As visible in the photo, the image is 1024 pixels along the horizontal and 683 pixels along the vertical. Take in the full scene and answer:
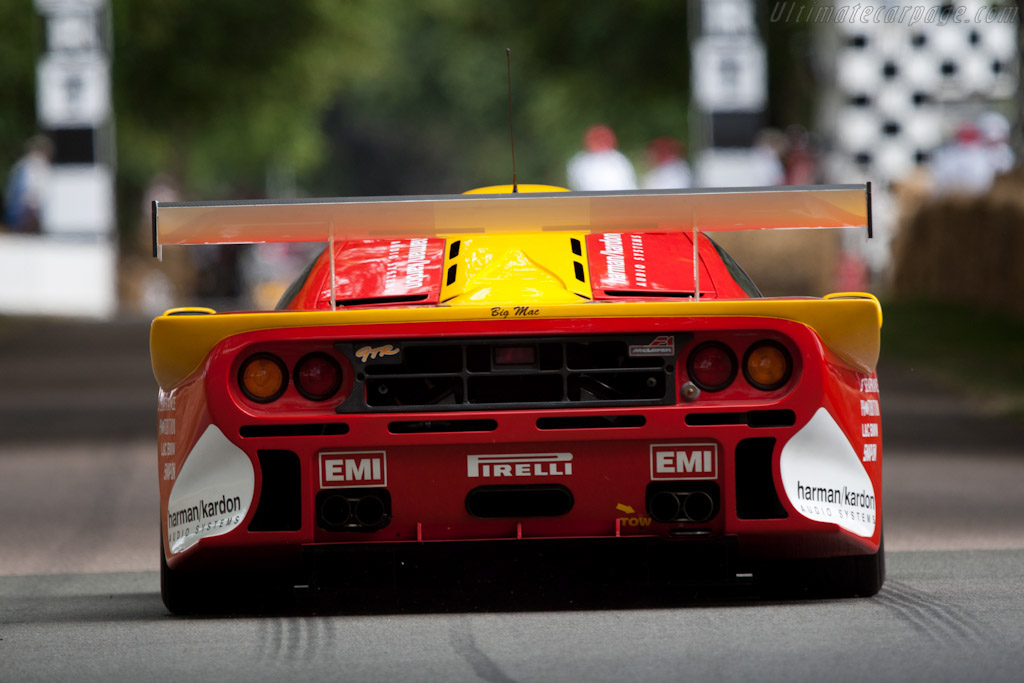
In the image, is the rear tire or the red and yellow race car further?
the rear tire

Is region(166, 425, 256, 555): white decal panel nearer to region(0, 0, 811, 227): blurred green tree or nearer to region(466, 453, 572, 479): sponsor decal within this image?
region(466, 453, 572, 479): sponsor decal

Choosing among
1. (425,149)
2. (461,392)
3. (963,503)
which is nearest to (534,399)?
(461,392)

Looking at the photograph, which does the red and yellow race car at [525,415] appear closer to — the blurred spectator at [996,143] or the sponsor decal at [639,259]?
the sponsor decal at [639,259]

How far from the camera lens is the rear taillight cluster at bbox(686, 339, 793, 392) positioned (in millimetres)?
5492

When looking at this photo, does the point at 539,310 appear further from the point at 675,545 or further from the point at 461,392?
the point at 675,545

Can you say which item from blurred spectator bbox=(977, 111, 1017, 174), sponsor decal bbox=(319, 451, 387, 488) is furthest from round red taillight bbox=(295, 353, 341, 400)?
blurred spectator bbox=(977, 111, 1017, 174)

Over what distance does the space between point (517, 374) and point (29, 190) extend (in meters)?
22.6

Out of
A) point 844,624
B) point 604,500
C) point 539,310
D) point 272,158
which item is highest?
point 272,158

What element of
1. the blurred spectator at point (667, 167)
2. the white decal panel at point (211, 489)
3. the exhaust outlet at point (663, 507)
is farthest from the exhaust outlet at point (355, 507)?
the blurred spectator at point (667, 167)

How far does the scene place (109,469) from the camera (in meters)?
10.9

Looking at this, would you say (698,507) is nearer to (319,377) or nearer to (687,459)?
(687,459)

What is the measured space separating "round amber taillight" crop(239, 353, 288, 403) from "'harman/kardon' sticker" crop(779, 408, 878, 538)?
1336mm

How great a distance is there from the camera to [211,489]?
18.4ft

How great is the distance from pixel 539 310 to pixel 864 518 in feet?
3.53
